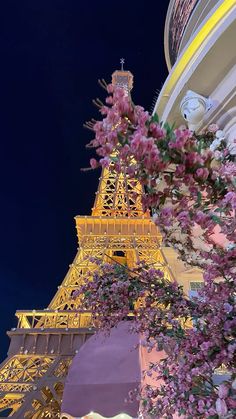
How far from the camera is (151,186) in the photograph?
2.13 metres

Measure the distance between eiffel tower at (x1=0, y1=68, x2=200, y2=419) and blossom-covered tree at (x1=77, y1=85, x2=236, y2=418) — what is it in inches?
190

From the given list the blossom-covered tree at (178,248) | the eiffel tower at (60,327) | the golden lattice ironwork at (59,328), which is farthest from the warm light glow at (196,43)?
the golden lattice ironwork at (59,328)

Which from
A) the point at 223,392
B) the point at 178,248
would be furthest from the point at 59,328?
the point at 223,392

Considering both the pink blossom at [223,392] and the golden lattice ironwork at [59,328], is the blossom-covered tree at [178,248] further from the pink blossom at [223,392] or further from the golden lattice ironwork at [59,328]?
the golden lattice ironwork at [59,328]

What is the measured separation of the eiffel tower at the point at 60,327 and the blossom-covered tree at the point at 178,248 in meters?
4.82

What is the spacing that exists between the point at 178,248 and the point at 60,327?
13681 millimetres

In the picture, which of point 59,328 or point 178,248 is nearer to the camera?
point 178,248

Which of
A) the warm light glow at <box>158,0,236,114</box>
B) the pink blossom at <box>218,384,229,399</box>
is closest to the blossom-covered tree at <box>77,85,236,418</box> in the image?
the pink blossom at <box>218,384,229,399</box>

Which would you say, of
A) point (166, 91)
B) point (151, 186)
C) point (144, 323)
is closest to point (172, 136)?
point (151, 186)

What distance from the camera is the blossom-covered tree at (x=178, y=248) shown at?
79.0 inches

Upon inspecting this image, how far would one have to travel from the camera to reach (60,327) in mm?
15414

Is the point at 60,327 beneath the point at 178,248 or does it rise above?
above

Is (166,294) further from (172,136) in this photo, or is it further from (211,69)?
(211,69)

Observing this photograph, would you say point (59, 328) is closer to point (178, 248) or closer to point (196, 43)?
point (178, 248)
